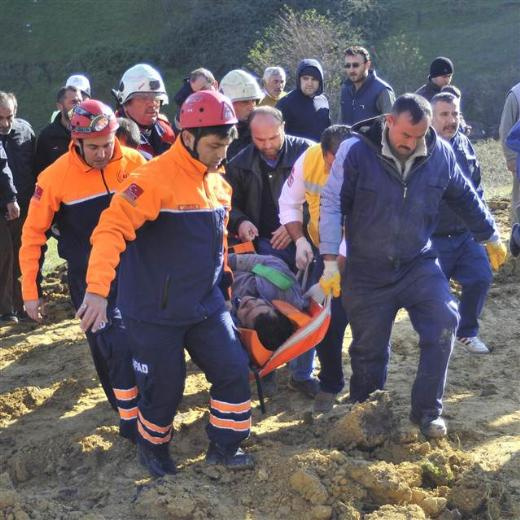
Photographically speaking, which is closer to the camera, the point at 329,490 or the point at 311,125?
the point at 329,490

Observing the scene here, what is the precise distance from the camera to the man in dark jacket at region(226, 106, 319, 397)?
568cm

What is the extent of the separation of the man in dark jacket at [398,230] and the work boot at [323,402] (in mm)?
642

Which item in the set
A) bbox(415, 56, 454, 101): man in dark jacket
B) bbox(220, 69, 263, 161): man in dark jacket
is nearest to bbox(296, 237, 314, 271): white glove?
bbox(220, 69, 263, 161): man in dark jacket

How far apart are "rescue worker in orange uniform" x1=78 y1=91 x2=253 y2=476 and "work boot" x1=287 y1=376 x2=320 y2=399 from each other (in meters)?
1.33

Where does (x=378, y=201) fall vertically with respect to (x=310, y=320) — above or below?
above

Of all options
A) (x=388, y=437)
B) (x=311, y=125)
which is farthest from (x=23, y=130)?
(x=388, y=437)

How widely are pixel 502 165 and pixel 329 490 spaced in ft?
48.1

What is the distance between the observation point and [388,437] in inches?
183

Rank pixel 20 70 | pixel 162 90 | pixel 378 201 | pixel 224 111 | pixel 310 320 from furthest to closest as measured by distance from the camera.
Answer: pixel 20 70 → pixel 162 90 → pixel 310 320 → pixel 378 201 → pixel 224 111

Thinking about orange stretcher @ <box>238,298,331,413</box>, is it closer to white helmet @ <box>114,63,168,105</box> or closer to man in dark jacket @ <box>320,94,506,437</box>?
man in dark jacket @ <box>320,94,506,437</box>

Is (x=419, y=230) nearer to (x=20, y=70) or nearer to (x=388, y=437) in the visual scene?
(x=388, y=437)

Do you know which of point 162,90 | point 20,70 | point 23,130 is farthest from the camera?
point 20,70

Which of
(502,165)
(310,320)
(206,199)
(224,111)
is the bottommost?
(502,165)

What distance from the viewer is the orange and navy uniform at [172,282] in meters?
3.99
